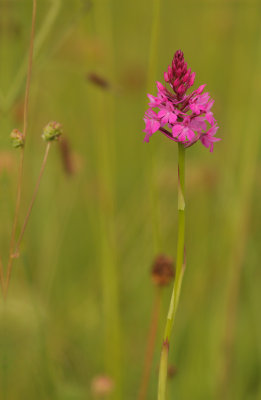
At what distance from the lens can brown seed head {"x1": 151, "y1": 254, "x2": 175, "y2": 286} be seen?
1.12m

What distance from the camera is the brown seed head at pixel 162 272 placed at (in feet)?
3.68

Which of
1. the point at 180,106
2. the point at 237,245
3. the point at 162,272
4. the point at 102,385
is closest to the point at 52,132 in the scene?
the point at 180,106

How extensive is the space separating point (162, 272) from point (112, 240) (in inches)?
18.6

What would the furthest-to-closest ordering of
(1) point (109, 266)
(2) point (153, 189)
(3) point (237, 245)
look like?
(3) point (237, 245)
(1) point (109, 266)
(2) point (153, 189)

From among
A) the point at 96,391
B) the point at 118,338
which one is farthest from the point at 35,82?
the point at 96,391

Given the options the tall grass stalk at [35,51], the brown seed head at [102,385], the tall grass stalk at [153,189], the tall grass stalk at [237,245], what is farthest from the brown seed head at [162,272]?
the tall grass stalk at [237,245]

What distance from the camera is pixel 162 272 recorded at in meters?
1.12

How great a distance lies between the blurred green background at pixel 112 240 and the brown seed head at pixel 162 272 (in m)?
0.10

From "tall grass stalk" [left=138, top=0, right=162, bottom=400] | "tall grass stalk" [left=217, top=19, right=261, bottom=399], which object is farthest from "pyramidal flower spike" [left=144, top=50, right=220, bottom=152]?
"tall grass stalk" [left=217, top=19, right=261, bottom=399]

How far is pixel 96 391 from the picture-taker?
1.31 metres

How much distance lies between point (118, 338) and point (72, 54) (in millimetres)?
1040

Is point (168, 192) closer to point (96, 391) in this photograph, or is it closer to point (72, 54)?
point (72, 54)

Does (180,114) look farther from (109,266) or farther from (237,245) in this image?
(237,245)

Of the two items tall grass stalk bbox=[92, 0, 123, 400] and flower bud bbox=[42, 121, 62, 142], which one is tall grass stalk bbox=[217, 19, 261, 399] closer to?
tall grass stalk bbox=[92, 0, 123, 400]
